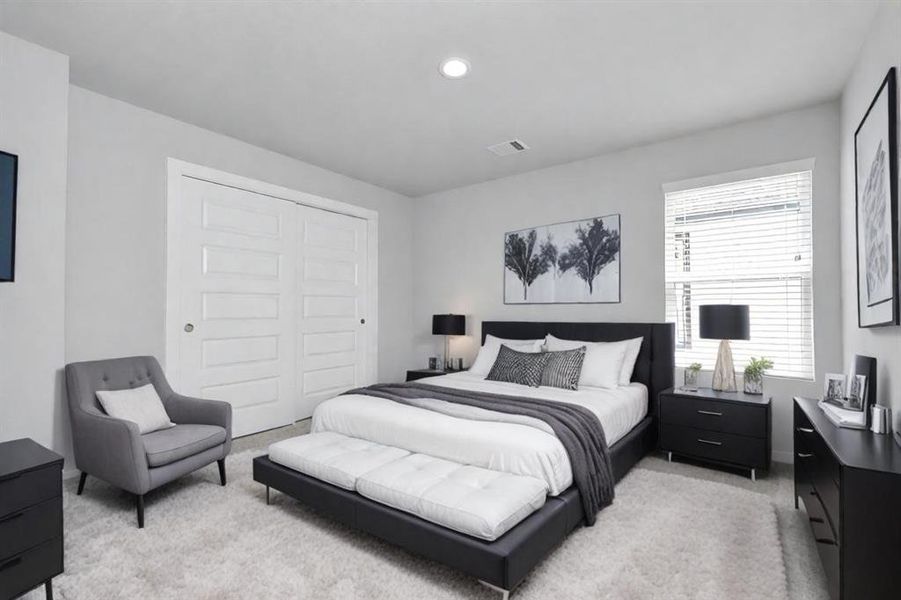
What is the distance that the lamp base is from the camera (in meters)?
3.53

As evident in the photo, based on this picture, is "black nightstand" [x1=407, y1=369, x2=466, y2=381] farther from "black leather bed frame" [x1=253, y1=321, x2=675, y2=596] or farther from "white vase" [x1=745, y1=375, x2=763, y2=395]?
"white vase" [x1=745, y1=375, x2=763, y2=395]

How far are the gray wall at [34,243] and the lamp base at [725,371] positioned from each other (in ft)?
15.3

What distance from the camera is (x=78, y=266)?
125 inches

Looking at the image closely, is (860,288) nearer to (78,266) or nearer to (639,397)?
(639,397)

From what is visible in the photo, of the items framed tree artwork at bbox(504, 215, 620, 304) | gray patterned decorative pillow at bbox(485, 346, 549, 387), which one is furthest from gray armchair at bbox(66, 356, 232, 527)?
framed tree artwork at bbox(504, 215, 620, 304)

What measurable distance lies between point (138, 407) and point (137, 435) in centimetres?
51

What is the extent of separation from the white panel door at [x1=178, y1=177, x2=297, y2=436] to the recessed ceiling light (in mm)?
2334

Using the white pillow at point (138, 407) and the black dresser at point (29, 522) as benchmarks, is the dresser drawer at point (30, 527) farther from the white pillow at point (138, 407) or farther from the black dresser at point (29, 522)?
the white pillow at point (138, 407)

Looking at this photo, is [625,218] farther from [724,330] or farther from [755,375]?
[755,375]

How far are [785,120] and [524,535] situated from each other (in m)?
3.73

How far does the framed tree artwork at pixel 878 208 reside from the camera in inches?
80.0

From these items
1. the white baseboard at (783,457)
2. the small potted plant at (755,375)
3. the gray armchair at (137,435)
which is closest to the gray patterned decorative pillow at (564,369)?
the small potted plant at (755,375)

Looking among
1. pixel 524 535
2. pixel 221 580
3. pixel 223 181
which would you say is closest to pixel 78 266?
pixel 223 181

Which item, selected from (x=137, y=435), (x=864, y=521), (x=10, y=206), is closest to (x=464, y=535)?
(x=864, y=521)
